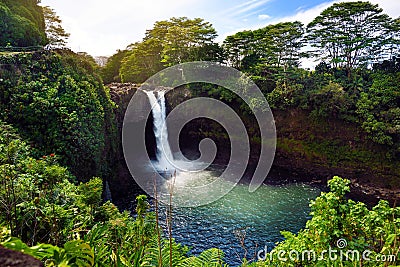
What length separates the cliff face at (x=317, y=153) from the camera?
13242 mm

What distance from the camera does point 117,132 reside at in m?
13.8

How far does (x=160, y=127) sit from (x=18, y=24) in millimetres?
8989

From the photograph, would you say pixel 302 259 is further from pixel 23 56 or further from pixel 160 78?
pixel 160 78

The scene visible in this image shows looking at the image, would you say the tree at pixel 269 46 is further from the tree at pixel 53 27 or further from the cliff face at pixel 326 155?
the tree at pixel 53 27

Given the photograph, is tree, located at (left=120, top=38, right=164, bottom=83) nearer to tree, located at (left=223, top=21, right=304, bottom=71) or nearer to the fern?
tree, located at (left=223, top=21, right=304, bottom=71)

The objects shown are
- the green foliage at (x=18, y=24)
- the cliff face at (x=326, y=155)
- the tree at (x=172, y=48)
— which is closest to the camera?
the green foliage at (x=18, y=24)

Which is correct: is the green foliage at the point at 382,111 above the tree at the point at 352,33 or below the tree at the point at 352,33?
below

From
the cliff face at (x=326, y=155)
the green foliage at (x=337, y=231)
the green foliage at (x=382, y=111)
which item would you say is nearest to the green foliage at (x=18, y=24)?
the cliff face at (x=326, y=155)

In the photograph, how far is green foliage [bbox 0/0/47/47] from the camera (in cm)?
1206

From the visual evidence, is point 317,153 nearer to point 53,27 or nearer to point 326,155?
point 326,155

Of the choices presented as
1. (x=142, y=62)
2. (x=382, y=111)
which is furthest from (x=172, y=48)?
(x=382, y=111)

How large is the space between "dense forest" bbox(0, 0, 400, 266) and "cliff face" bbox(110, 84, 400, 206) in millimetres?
112

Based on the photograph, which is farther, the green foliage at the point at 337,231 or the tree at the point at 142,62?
the tree at the point at 142,62

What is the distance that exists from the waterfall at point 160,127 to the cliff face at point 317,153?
0.56m
